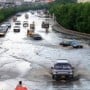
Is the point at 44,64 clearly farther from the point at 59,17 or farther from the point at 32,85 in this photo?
the point at 59,17

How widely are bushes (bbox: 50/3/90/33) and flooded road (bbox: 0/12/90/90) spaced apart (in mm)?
10582

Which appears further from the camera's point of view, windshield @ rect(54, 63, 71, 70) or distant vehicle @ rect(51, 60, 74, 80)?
windshield @ rect(54, 63, 71, 70)

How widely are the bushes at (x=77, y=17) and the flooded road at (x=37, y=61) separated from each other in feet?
34.7

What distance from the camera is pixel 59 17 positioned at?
12175 cm

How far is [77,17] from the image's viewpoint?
103 m

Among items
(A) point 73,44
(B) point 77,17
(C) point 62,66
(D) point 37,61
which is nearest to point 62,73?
(C) point 62,66

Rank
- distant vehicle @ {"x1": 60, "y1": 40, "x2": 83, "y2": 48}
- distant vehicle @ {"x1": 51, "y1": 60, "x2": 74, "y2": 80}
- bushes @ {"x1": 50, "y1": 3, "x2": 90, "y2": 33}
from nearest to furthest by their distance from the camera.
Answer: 1. distant vehicle @ {"x1": 51, "y1": 60, "x2": 74, "y2": 80}
2. distant vehicle @ {"x1": 60, "y1": 40, "x2": 83, "y2": 48}
3. bushes @ {"x1": 50, "y1": 3, "x2": 90, "y2": 33}

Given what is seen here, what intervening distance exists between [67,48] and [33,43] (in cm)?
909

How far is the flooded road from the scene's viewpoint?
39941 mm

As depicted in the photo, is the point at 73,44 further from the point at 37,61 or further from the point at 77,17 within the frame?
the point at 77,17

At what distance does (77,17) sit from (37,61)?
49.5 metres

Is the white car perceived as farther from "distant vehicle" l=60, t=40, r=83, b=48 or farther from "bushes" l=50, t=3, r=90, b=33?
"bushes" l=50, t=3, r=90, b=33

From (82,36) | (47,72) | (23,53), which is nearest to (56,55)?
(23,53)

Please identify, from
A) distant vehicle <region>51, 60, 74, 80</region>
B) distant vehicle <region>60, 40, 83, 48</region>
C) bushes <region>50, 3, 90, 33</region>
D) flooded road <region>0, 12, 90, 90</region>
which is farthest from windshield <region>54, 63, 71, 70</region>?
bushes <region>50, 3, 90, 33</region>
